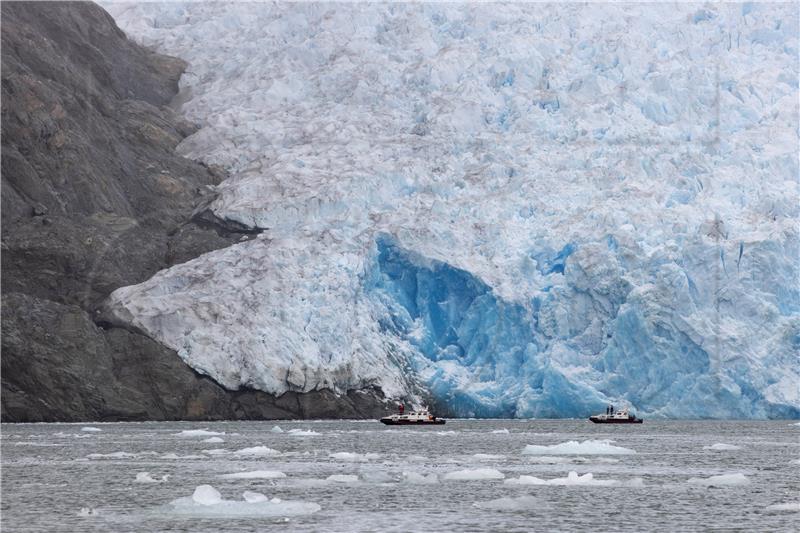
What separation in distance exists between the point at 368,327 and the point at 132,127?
21.9m

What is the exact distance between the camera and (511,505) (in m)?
24.7

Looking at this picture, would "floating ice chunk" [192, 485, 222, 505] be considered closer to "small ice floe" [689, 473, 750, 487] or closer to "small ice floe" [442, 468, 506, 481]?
"small ice floe" [442, 468, 506, 481]

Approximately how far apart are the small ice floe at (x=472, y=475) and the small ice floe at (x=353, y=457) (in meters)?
5.39

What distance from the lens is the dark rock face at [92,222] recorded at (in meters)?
51.6

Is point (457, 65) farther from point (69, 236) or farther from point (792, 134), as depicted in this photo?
point (69, 236)

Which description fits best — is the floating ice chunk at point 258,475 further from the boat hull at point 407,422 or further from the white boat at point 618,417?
the white boat at point 618,417

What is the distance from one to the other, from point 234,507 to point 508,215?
37.0m

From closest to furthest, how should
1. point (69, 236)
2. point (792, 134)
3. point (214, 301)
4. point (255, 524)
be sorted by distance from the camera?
1. point (255, 524)
2. point (214, 301)
3. point (69, 236)
4. point (792, 134)

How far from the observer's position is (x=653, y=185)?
5962cm

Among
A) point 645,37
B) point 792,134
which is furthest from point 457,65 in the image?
point 792,134

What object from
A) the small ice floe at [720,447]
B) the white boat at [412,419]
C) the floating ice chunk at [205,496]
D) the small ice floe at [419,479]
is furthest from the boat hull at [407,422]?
the floating ice chunk at [205,496]

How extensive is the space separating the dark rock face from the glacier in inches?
57.9

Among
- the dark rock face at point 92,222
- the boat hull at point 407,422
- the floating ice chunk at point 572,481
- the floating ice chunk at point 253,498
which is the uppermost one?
the dark rock face at point 92,222

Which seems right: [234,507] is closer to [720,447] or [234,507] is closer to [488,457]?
[488,457]
